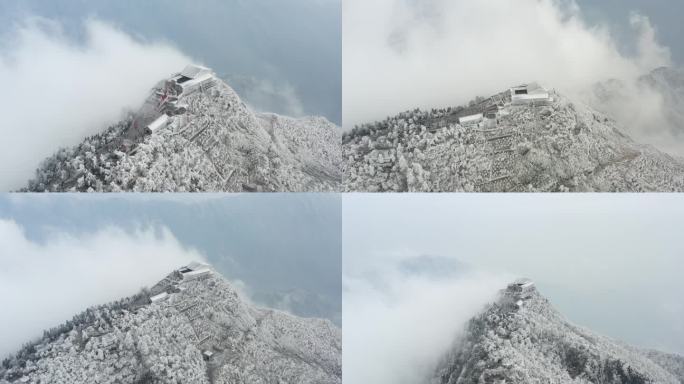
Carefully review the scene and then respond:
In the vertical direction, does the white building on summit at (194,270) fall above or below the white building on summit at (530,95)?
below

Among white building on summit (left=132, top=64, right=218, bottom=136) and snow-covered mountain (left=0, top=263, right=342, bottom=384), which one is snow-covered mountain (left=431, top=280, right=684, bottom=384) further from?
white building on summit (left=132, top=64, right=218, bottom=136)

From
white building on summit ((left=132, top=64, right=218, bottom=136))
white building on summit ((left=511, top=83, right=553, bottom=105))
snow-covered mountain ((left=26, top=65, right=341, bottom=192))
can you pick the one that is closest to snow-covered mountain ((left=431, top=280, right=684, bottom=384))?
white building on summit ((left=511, top=83, right=553, bottom=105))

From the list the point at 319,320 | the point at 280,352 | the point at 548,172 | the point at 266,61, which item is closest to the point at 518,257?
the point at 548,172

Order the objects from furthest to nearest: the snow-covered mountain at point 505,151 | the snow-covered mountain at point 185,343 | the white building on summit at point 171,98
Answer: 1. the snow-covered mountain at point 505,151
2. the white building on summit at point 171,98
3. the snow-covered mountain at point 185,343

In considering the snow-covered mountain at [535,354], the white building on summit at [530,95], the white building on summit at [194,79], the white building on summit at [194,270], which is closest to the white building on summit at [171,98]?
the white building on summit at [194,79]

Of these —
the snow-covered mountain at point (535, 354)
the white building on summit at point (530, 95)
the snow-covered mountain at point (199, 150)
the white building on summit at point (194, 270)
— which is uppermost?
the white building on summit at point (530, 95)

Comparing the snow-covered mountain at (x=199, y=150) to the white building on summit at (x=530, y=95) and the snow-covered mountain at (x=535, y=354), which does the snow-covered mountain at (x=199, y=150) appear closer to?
the white building on summit at (x=530, y=95)

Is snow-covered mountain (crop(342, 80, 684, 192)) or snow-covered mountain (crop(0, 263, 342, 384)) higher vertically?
snow-covered mountain (crop(342, 80, 684, 192))
